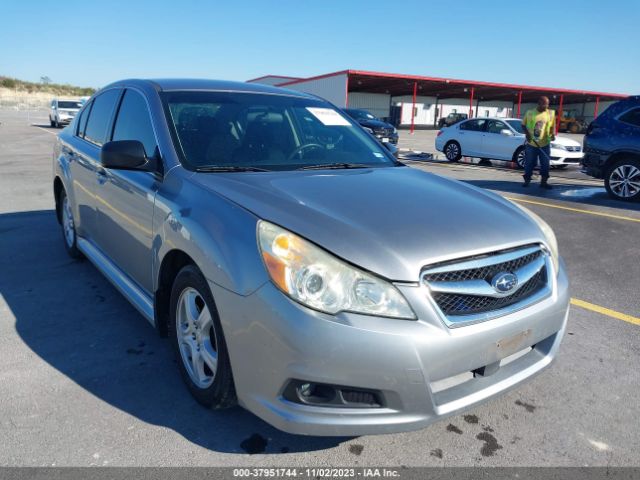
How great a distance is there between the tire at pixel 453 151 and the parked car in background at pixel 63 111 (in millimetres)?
20602

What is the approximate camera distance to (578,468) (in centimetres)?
220

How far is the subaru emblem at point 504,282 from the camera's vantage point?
2121 mm

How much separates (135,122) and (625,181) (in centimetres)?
848

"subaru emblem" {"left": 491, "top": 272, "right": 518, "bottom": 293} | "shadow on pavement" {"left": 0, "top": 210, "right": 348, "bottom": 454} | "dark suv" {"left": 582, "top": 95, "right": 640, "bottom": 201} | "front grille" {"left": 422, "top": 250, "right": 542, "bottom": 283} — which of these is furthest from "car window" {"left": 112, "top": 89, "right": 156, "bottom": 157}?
"dark suv" {"left": 582, "top": 95, "right": 640, "bottom": 201}

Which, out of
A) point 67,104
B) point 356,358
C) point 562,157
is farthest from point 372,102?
point 356,358

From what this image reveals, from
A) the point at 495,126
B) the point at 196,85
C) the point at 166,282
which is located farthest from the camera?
the point at 495,126

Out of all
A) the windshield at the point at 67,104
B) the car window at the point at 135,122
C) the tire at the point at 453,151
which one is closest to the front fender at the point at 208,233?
the car window at the point at 135,122

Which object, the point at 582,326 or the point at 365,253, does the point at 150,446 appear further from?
the point at 582,326

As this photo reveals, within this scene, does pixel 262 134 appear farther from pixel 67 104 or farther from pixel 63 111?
pixel 67 104

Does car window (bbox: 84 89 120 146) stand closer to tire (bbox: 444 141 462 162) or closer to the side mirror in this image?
the side mirror

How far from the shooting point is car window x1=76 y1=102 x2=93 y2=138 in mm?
4543

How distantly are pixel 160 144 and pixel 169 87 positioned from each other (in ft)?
1.99

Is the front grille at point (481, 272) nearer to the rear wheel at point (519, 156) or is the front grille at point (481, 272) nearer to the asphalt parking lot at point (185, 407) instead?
the asphalt parking lot at point (185, 407)

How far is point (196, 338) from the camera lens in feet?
8.38
